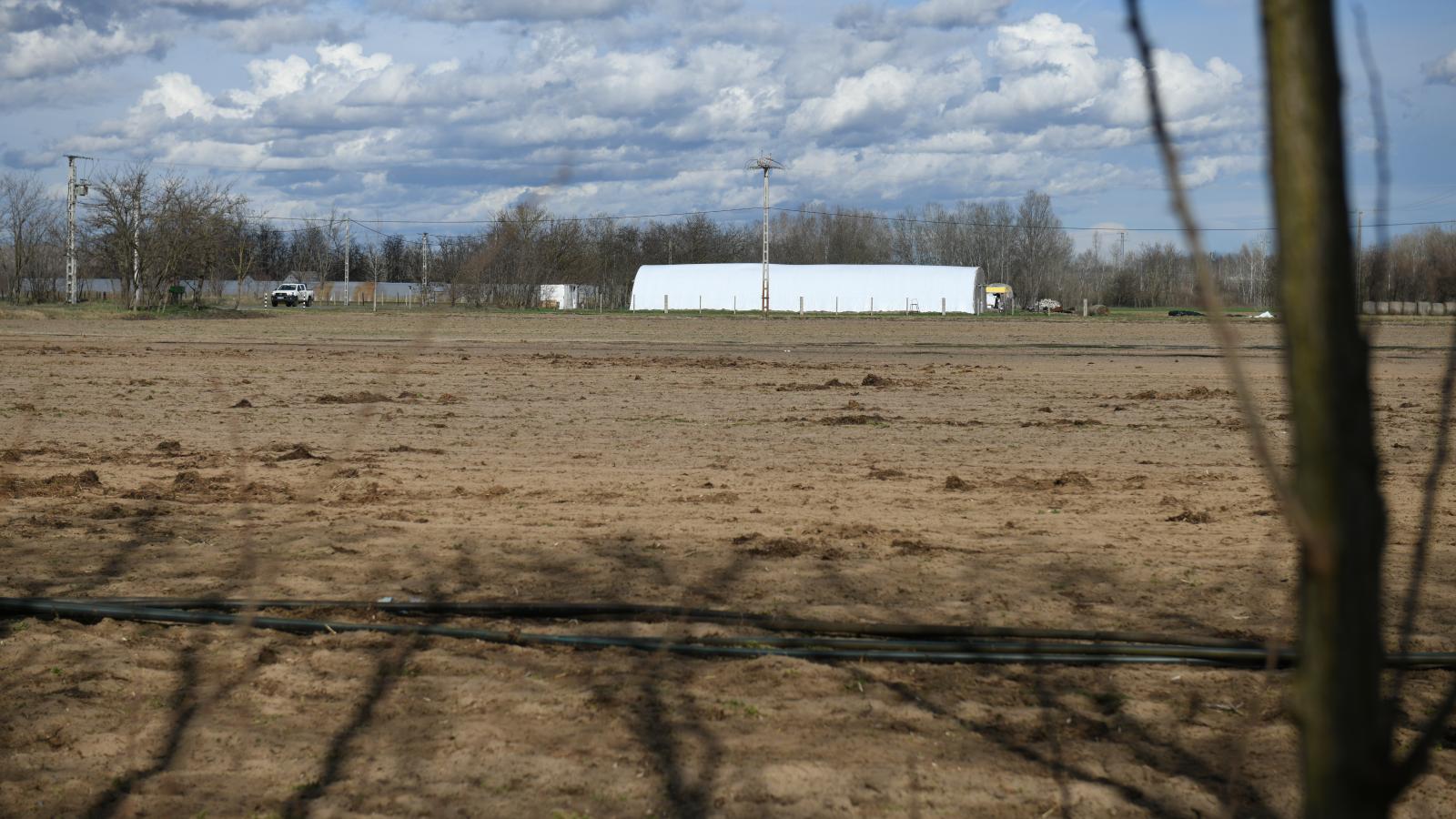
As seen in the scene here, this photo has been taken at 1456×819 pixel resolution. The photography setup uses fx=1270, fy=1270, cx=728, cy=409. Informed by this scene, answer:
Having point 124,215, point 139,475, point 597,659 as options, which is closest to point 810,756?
point 597,659

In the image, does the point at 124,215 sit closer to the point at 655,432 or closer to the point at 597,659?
the point at 655,432

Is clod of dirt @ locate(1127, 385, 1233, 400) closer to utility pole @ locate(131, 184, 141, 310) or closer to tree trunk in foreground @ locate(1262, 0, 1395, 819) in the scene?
tree trunk in foreground @ locate(1262, 0, 1395, 819)

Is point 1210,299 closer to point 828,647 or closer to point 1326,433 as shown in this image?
point 1326,433

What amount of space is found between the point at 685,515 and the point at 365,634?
3.53m

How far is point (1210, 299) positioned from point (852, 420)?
14937 millimetres

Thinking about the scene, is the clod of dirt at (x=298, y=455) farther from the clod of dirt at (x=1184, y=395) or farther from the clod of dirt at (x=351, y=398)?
the clod of dirt at (x=1184, y=395)

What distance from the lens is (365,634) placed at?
20.6ft

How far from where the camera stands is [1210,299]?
1216mm

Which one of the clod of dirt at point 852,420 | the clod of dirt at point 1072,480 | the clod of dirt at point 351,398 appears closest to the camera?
the clod of dirt at point 1072,480

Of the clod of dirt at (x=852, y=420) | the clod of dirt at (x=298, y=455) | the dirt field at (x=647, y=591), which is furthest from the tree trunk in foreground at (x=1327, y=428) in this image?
the clod of dirt at (x=852, y=420)

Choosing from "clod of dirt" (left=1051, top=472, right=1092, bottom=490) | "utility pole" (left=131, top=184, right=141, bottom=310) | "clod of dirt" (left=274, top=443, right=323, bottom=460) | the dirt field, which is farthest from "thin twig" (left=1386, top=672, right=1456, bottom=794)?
"utility pole" (left=131, top=184, right=141, bottom=310)

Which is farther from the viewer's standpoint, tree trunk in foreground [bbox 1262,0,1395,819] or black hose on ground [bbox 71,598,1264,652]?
black hose on ground [bbox 71,598,1264,652]

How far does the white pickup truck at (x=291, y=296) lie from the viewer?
82.7 meters

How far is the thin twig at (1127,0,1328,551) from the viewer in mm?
1105
